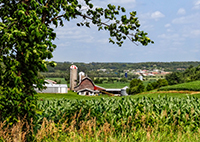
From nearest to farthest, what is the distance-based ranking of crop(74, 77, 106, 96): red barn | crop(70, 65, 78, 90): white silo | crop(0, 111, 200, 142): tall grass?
crop(0, 111, 200, 142): tall grass < crop(70, 65, 78, 90): white silo < crop(74, 77, 106, 96): red barn

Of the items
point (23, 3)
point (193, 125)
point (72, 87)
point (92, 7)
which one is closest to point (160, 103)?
point (193, 125)

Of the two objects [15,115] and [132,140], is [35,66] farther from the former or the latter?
[132,140]

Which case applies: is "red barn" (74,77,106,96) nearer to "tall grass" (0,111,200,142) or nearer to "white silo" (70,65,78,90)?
"white silo" (70,65,78,90)

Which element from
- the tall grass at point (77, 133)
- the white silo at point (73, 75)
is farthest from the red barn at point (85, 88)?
the tall grass at point (77, 133)

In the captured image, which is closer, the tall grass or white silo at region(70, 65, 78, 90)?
the tall grass

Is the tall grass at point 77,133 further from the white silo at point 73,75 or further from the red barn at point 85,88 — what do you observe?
the red barn at point 85,88

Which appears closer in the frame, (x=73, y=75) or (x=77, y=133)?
(x=77, y=133)

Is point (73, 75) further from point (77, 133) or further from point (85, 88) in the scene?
point (77, 133)

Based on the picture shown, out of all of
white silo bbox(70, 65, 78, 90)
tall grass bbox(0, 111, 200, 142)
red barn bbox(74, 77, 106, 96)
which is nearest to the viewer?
tall grass bbox(0, 111, 200, 142)

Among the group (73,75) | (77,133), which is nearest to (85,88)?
(73,75)

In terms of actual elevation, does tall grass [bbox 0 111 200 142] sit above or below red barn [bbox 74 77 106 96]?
above

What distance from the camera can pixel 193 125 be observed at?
27.2 ft

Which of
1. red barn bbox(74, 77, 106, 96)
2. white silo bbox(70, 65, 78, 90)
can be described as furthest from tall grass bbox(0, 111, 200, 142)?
red barn bbox(74, 77, 106, 96)

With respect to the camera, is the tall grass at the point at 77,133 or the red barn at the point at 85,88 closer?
the tall grass at the point at 77,133
